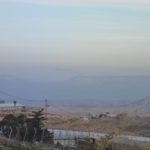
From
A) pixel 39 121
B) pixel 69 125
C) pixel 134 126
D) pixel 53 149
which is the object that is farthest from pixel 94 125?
pixel 53 149

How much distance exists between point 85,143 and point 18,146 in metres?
3.79

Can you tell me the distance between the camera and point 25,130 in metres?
42.5

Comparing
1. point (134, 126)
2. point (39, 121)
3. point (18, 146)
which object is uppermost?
point (134, 126)

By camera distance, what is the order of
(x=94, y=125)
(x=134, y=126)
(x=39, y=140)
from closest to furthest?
(x=39, y=140) < (x=94, y=125) < (x=134, y=126)

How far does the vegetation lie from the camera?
41756mm

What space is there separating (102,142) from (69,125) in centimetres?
9079

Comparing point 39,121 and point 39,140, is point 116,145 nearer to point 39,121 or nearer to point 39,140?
point 39,140

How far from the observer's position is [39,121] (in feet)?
171

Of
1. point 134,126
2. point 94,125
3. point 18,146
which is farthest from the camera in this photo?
point 134,126

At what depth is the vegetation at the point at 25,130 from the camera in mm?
41756

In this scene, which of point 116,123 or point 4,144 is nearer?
point 4,144

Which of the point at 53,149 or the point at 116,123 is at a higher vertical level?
the point at 116,123

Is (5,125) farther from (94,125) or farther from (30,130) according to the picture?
(94,125)

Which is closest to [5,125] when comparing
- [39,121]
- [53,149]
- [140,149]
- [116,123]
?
[39,121]
